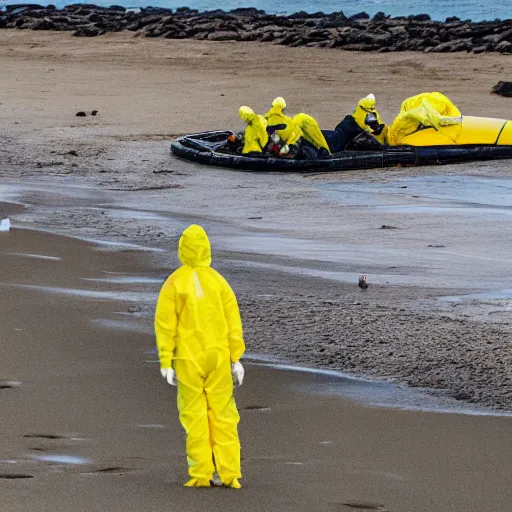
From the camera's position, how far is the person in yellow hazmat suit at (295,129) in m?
17.1

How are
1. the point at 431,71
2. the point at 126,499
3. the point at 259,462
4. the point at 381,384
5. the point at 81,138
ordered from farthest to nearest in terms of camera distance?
1. the point at 431,71
2. the point at 81,138
3. the point at 381,384
4. the point at 259,462
5. the point at 126,499

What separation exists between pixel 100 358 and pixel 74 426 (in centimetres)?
114

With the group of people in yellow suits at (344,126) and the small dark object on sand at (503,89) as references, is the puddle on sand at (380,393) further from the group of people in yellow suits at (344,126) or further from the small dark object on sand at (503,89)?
the small dark object on sand at (503,89)

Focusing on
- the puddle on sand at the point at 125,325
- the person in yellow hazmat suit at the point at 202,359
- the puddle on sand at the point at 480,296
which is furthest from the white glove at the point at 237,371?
the puddle on sand at the point at 480,296

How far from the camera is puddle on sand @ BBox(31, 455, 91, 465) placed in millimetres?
5637

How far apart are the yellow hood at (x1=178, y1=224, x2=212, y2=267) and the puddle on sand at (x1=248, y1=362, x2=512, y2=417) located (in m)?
1.66

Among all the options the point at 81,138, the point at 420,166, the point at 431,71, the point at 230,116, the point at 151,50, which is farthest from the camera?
the point at 151,50

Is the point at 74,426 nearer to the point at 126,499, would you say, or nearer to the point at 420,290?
the point at 126,499

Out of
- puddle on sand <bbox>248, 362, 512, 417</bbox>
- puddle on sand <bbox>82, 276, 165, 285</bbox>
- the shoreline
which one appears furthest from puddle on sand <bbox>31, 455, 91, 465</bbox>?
puddle on sand <bbox>82, 276, 165, 285</bbox>

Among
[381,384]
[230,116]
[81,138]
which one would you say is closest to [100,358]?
[381,384]

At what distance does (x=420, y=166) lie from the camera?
1733 centimetres

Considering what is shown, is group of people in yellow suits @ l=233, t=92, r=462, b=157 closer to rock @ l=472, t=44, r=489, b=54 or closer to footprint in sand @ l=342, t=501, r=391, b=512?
footprint in sand @ l=342, t=501, r=391, b=512

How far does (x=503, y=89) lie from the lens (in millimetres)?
25953

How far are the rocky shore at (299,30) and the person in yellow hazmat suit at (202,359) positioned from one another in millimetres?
29306
